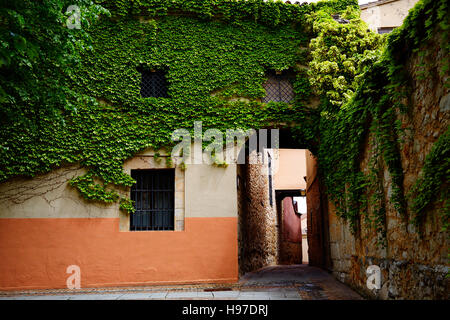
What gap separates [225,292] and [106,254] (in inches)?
117

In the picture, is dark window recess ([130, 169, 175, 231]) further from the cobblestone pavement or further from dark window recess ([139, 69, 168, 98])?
dark window recess ([139, 69, 168, 98])

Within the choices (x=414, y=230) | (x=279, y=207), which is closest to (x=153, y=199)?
(x=414, y=230)

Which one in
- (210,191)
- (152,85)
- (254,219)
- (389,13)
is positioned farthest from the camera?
(254,219)

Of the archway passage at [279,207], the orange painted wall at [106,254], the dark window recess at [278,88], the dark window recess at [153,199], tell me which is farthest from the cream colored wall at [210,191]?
the dark window recess at [278,88]

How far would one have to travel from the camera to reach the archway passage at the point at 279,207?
11.3 m

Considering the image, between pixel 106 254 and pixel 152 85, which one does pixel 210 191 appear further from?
pixel 152 85

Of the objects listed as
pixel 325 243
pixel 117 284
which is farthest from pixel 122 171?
pixel 325 243

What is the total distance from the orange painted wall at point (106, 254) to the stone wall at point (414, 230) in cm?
380

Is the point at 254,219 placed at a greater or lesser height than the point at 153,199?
lesser

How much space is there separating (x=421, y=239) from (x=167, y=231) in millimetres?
5808

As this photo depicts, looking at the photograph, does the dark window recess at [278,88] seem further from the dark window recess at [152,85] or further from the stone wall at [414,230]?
the stone wall at [414,230]

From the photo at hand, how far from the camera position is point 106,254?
8703 mm

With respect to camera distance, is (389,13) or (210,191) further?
(389,13)

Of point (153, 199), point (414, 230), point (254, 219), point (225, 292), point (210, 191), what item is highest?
point (210, 191)
